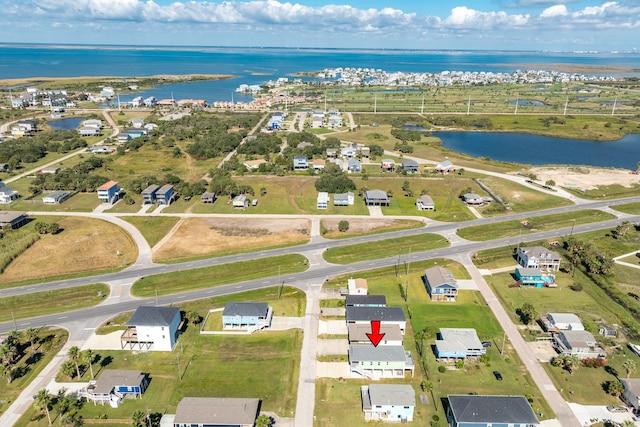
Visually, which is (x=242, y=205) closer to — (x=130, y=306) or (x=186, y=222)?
(x=186, y=222)

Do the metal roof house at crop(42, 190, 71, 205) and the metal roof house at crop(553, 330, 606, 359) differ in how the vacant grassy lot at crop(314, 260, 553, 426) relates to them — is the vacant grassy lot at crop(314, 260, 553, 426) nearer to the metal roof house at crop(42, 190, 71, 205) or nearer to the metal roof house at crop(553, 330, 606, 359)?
the metal roof house at crop(553, 330, 606, 359)

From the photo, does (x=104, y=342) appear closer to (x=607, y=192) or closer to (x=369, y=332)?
(x=369, y=332)

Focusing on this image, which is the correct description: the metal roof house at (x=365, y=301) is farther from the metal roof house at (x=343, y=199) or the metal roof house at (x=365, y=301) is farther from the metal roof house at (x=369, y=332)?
the metal roof house at (x=343, y=199)

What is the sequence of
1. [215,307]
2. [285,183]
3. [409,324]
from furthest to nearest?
[285,183] < [215,307] < [409,324]

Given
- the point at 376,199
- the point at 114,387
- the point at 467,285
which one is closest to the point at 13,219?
the point at 114,387

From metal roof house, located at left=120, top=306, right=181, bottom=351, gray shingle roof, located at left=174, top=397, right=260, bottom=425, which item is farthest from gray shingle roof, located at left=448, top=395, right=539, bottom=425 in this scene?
metal roof house, located at left=120, top=306, right=181, bottom=351

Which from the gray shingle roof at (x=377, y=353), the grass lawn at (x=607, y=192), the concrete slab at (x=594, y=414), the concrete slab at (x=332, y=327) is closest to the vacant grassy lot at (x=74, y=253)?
the concrete slab at (x=332, y=327)

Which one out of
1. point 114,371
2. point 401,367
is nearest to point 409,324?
point 401,367
